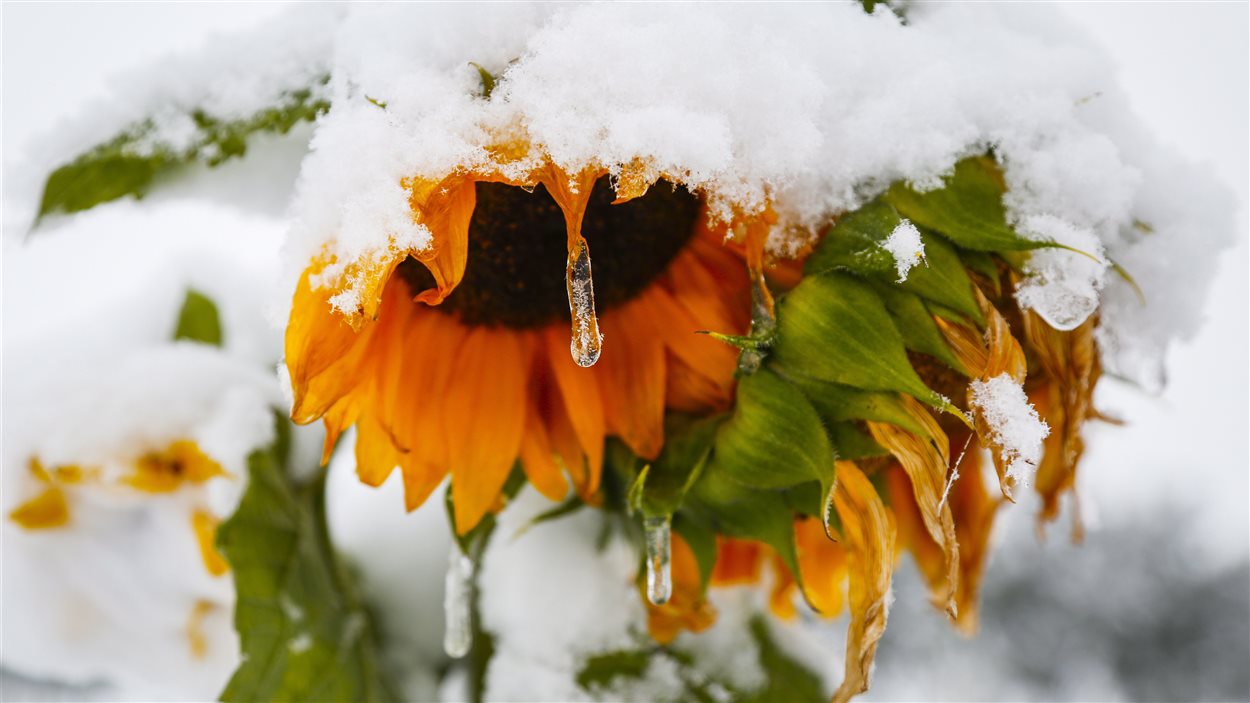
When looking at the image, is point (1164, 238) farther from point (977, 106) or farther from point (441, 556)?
point (441, 556)

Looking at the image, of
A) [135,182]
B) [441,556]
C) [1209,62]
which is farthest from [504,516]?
[1209,62]

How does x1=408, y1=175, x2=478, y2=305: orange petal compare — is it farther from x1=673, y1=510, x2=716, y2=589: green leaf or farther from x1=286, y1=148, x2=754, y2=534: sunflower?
x1=673, y1=510, x2=716, y2=589: green leaf

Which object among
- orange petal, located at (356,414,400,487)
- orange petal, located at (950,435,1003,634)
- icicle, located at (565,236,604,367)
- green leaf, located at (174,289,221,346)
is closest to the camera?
icicle, located at (565,236,604,367)

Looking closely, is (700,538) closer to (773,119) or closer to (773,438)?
(773,438)

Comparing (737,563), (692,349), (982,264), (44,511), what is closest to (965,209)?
(982,264)

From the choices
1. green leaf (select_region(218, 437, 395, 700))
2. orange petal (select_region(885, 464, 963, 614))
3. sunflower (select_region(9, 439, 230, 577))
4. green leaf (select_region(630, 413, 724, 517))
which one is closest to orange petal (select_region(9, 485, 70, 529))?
sunflower (select_region(9, 439, 230, 577))

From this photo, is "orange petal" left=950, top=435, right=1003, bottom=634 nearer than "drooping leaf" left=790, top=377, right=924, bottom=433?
No
